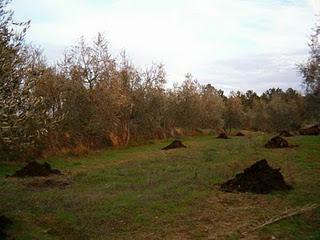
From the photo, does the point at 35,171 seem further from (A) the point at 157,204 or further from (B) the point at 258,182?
(B) the point at 258,182

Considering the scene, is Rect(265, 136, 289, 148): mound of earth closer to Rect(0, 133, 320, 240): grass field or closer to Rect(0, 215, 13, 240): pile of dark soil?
Rect(0, 133, 320, 240): grass field

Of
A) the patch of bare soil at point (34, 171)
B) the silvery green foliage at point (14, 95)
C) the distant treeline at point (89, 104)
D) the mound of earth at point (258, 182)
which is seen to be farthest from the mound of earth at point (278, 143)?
the silvery green foliage at point (14, 95)

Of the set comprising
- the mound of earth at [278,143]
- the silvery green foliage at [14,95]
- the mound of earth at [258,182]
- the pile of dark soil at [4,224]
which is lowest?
the pile of dark soil at [4,224]

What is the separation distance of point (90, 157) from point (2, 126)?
25.3 metres

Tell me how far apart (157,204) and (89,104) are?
27.0m

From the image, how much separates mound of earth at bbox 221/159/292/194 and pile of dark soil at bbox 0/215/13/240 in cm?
859

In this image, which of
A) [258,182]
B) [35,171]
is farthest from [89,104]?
[258,182]

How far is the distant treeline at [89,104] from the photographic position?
13.4 meters

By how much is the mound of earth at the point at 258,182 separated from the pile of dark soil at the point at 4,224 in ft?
28.2

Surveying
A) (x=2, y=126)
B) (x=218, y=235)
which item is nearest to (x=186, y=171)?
(x=218, y=235)

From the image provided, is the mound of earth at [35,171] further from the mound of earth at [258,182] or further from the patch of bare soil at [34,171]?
the mound of earth at [258,182]

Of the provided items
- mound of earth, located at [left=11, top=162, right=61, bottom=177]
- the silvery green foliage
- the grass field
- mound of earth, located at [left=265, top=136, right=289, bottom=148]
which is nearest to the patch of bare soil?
mound of earth, located at [left=11, top=162, right=61, bottom=177]

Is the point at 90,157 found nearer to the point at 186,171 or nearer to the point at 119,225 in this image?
the point at 186,171

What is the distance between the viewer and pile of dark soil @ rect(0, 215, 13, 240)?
12573 millimetres
